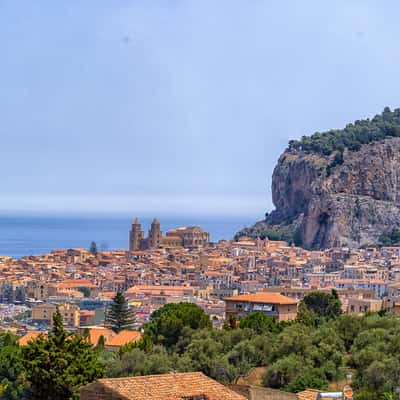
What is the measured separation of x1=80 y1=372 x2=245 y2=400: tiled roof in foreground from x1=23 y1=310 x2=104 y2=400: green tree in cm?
345

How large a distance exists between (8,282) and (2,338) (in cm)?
7690

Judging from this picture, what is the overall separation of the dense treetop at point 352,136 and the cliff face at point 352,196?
1058mm

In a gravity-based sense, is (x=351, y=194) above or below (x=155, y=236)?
above

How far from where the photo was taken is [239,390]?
20.5m

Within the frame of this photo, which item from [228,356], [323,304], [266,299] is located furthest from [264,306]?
[228,356]

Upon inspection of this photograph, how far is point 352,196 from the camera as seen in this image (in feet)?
435

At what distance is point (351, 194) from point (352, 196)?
439mm

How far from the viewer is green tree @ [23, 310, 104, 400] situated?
21250 millimetres

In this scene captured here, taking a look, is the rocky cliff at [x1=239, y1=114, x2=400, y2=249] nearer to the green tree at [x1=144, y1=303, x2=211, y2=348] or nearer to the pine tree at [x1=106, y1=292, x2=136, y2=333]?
the pine tree at [x1=106, y1=292, x2=136, y2=333]

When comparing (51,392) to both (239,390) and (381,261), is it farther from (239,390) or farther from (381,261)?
(381,261)

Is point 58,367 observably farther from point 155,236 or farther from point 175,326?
point 155,236

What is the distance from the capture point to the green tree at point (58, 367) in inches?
837

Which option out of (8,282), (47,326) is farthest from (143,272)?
(47,326)

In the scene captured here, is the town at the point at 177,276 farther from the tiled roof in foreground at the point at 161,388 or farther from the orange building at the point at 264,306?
the tiled roof in foreground at the point at 161,388
